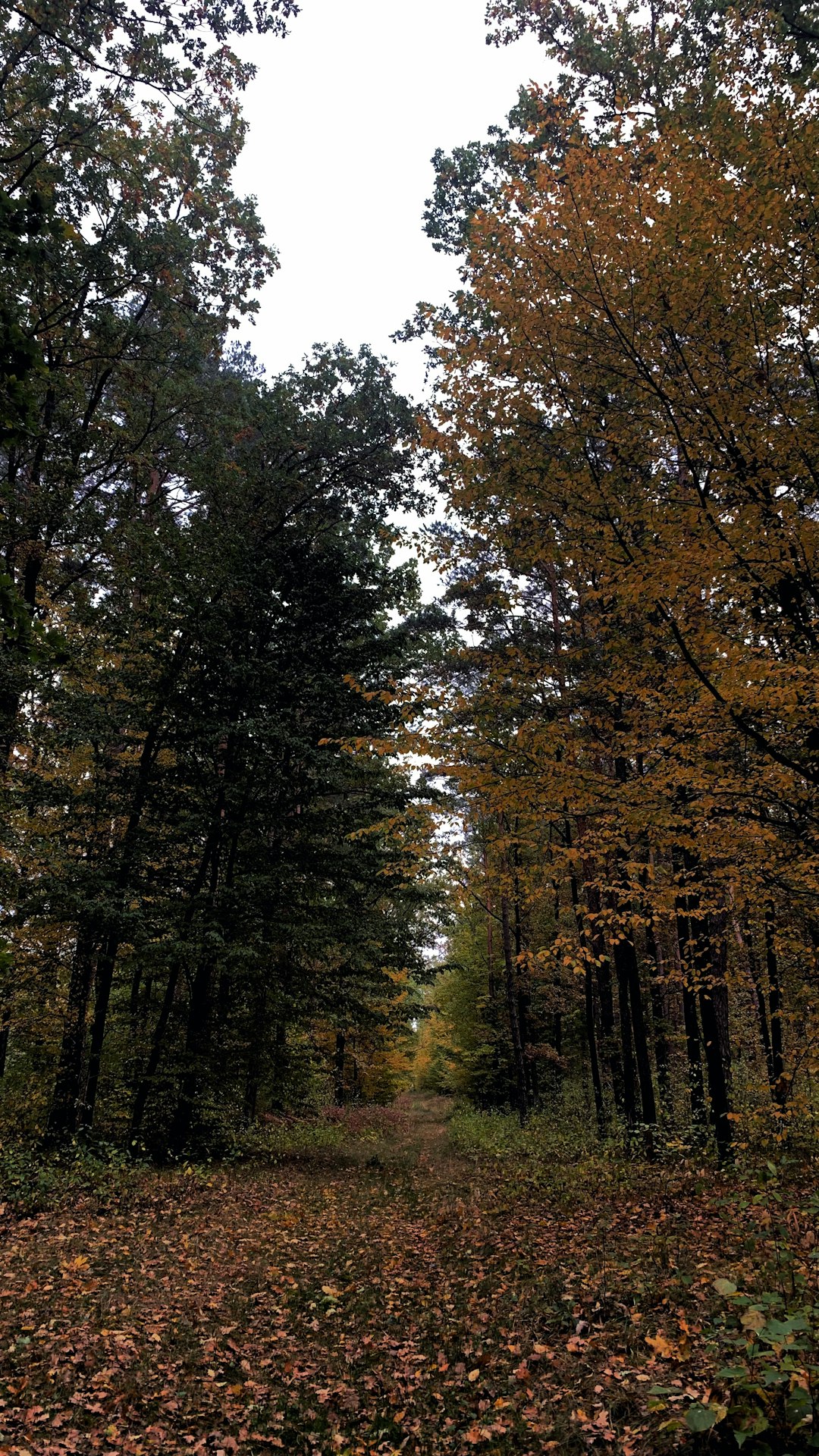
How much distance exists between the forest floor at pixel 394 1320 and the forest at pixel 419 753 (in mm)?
53

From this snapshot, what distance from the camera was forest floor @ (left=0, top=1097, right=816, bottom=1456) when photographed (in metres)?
4.15

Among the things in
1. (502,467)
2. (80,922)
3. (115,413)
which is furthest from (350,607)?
(502,467)

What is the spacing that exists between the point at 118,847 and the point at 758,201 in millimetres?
12044

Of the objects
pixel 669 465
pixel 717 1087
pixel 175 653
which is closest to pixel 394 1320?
pixel 717 1087

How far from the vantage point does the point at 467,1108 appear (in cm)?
2214

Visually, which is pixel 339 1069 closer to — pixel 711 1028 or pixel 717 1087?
pixel 717 1087

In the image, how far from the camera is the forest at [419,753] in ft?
15.2

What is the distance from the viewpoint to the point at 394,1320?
19.1 ft

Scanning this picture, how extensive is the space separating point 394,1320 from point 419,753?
4833 mm

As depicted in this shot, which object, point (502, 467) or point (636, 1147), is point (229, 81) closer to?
point (502, 467)

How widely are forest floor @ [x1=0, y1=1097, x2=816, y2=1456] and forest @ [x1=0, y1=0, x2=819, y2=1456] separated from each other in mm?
53

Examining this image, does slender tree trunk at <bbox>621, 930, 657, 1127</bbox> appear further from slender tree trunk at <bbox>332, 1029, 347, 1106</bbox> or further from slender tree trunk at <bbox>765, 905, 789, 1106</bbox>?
slender tree trunk at <bbox>332, 1029, 347, 1106</bbox>

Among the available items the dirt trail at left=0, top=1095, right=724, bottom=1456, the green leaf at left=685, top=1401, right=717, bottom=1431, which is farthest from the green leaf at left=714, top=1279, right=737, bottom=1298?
the dirt trail at left=0, top=1095, right=724, bottom=1456

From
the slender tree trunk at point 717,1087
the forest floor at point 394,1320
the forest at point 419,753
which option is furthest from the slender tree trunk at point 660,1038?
the forest floor at point 394,1320
